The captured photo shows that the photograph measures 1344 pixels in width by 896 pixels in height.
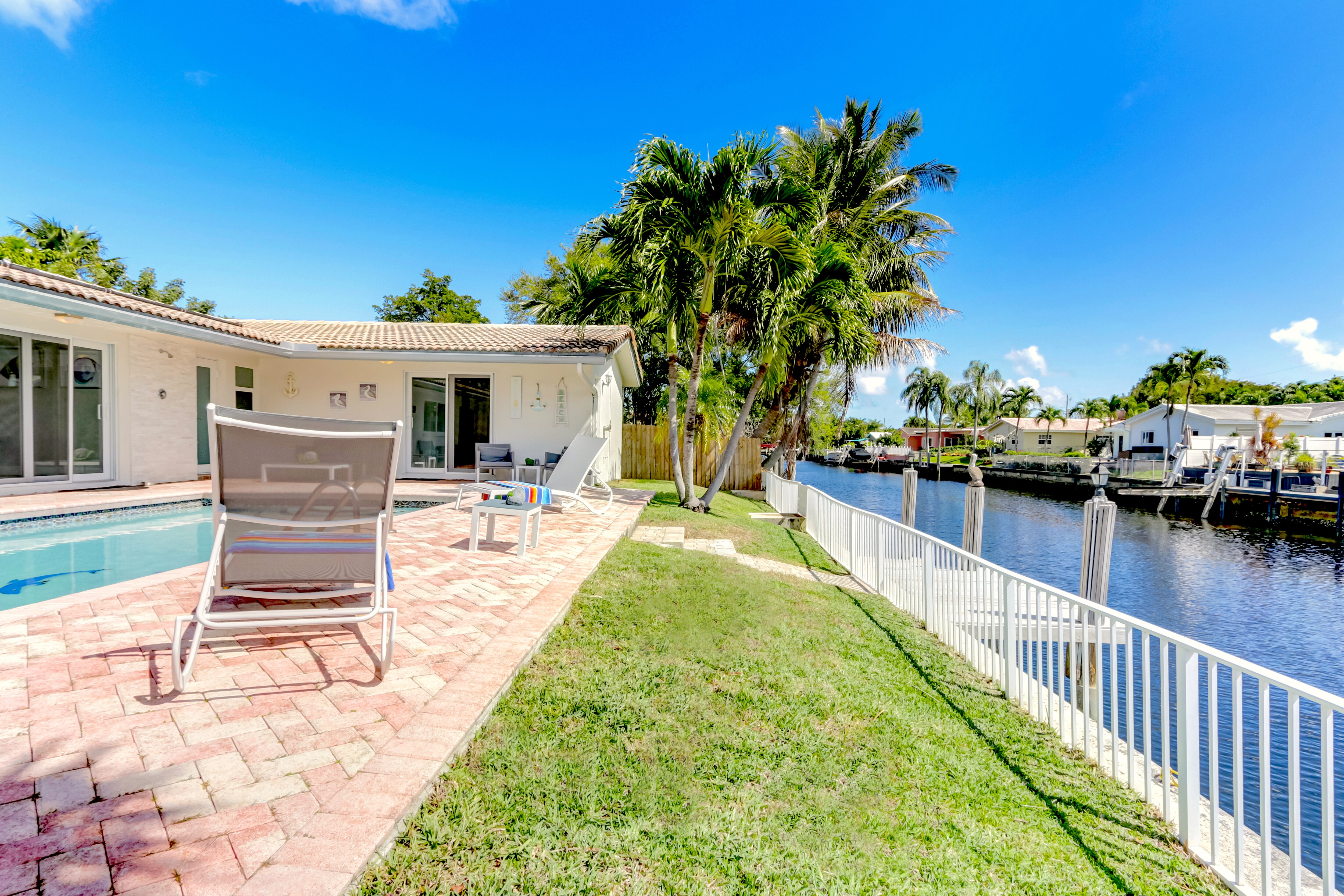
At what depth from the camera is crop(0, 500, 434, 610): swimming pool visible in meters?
4.76

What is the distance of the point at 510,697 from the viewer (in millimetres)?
2865

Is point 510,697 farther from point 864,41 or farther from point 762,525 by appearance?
point 864,41

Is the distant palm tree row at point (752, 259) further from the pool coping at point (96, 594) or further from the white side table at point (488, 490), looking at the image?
the pool coping at point (96, 594)

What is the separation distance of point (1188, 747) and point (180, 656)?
15.8ft

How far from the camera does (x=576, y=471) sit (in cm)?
848

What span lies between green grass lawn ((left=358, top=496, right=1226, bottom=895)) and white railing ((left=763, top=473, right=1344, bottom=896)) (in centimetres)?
21

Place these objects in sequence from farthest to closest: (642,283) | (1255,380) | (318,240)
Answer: (1255,380)
(318,240)
(642,283)

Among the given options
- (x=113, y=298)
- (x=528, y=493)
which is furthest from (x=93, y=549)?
(x=113, y=298)

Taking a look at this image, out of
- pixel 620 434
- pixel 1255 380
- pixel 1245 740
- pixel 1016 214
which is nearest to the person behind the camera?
pixel 1245 740

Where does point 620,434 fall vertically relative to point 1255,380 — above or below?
below

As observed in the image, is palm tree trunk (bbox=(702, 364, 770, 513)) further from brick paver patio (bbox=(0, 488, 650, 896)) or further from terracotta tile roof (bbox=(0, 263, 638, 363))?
brick paver patio (bbox=(0, 488, 650, 896))

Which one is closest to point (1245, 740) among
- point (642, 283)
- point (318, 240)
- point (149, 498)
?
point (642, 283)

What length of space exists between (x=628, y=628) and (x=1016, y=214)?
35.2 m

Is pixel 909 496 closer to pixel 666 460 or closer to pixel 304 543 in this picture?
pixel 666 460
